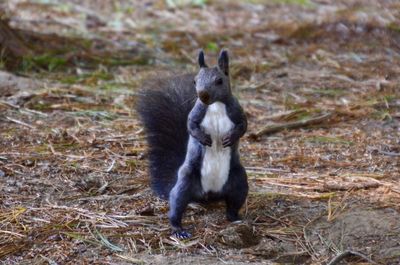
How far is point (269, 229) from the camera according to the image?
3512 millimetres

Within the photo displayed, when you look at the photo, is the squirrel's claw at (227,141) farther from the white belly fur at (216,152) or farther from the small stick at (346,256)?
the small stick at (346,256)

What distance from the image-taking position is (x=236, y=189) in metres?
3.50

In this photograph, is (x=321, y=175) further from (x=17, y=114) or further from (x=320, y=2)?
(x=320, y=2)

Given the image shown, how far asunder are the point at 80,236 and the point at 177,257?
1.47 feet

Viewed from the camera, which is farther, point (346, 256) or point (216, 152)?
point (216, 152)

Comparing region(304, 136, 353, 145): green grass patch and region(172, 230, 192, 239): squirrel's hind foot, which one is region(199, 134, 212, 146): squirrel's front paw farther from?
region(304, 136, 353, 145): green grass patch

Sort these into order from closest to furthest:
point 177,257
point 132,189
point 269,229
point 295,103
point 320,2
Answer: point 177,257 → point 269,229 → point 132,189 → point 295,103 → point 320,2

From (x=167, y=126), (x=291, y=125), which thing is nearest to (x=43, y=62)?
(x=291, y=125)

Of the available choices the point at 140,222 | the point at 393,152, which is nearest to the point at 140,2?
the point at 393,152

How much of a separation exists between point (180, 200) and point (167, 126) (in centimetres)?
55

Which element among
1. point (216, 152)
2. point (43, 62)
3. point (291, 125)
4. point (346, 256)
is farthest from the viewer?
point (43, 62)

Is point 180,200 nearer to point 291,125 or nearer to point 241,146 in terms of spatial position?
point 241,146

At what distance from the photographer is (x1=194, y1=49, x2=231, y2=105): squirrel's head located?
3.32m

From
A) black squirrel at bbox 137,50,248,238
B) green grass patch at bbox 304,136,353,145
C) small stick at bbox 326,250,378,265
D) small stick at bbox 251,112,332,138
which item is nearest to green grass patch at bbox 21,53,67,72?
small stick at bbox 251,112,332,138
